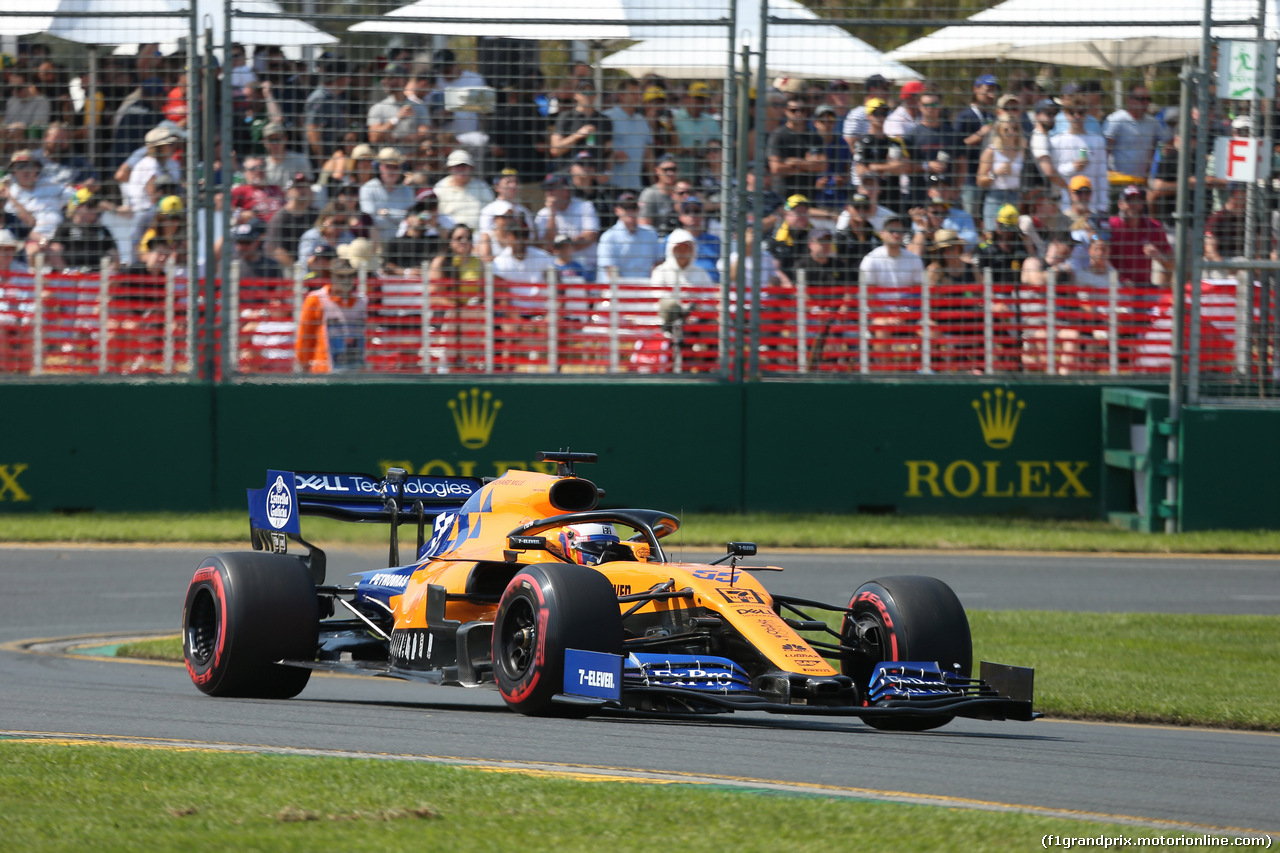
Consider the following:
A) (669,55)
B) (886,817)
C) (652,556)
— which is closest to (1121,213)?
(669,55)

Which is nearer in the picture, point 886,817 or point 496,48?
point 886,817

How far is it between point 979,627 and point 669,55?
668 cm

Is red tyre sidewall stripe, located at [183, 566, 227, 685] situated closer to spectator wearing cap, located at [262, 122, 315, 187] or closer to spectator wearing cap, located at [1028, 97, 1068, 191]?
spectator wearing cap, located at [262, 122, 315, 187]

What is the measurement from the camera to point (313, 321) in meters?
15.4

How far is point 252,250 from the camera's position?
15.4 metres

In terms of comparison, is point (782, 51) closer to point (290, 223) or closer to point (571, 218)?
point (571, 218)

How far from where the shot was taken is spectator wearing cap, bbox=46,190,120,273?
15141 mm

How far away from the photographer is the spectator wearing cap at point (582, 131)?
15531mm

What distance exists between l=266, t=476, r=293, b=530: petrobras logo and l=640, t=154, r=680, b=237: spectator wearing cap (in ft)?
23.5

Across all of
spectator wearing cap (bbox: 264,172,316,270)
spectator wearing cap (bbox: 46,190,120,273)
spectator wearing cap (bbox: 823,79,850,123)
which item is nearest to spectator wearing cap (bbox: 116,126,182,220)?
spectator wearing cap (bbox: 46,190,120,273)

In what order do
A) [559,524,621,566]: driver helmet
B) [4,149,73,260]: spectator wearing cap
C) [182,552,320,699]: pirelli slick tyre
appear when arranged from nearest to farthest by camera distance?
1. [559,524,621,566]: driver helmet
2. [182,552,320,699]: pirelli slick tyre
3. [4,149,73,260]: spectator wearing cap

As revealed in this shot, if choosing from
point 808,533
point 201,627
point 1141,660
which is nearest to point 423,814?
point 201,627

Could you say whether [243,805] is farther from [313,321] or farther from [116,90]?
[116,90]

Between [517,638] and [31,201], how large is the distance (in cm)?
966
